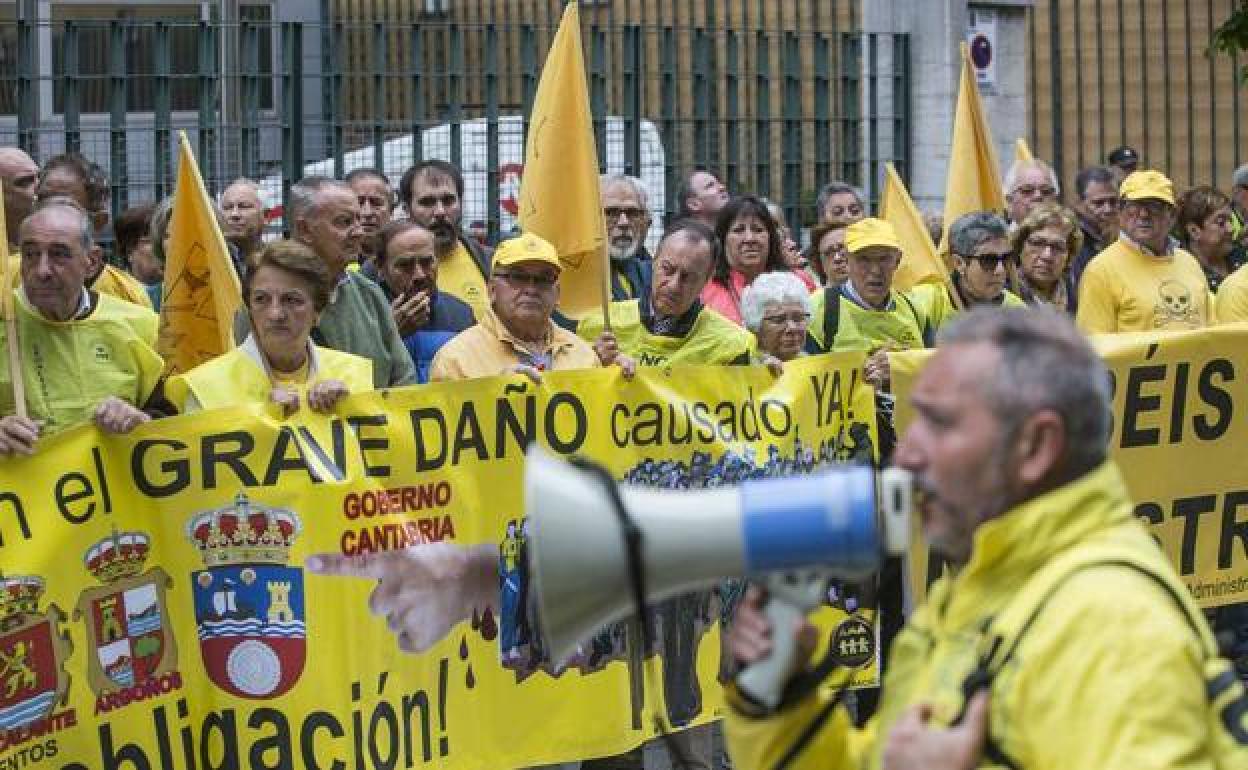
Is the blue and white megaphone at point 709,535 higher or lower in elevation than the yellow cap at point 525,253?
lower

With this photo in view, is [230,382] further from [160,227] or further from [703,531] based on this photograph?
[703,531]

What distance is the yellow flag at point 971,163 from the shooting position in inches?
455

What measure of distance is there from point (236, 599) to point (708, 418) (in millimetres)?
1819

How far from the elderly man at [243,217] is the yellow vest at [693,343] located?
5.17 ft

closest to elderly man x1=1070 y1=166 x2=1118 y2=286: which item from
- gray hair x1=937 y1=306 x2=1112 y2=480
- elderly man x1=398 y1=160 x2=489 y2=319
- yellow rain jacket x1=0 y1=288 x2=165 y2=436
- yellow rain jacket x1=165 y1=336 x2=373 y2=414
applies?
elderly man x1=398 y1=160 x2=489 y2=319

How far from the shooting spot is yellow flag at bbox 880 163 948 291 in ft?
34.6

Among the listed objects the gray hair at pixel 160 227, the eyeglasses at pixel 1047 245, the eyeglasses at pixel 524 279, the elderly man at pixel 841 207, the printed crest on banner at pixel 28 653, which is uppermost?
the elderly man at pixel 841 207

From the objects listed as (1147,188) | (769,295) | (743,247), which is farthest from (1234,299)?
(769,295)

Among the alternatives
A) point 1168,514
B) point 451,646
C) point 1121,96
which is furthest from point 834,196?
point 1121,96

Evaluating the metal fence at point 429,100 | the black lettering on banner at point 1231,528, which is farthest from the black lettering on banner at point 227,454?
the metal fence at point 429,100

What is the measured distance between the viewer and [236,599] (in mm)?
6551

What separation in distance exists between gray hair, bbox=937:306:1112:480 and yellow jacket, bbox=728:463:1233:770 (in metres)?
0.05

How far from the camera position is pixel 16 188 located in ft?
28.8

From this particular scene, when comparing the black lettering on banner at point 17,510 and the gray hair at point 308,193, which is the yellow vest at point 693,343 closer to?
the gray hair at point 308,193
